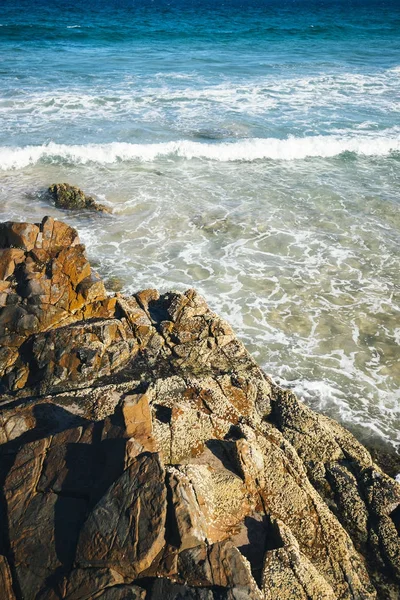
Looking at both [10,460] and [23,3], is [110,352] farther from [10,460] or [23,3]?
[23,3]

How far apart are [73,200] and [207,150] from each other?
25.7ft

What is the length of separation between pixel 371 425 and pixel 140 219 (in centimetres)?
1020

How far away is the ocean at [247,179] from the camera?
11125 mm

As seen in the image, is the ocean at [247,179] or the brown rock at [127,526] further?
the ocean at [247,179]

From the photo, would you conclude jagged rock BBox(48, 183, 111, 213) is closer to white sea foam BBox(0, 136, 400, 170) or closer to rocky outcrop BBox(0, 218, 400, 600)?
white sea foam BBox(0, 136, 400, 170)

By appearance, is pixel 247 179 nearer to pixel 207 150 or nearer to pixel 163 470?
pixel 207 150

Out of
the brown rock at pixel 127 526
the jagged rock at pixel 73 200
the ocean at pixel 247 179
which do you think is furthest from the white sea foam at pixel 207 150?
the brown rock at pixel 127 526

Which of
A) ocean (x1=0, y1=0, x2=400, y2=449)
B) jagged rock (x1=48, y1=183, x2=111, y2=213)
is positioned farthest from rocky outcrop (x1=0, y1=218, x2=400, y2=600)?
jagged rock (x1=48, y1=183, x2=111, y2=213)

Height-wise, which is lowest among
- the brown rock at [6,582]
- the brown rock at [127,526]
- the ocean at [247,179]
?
the ocean at [247,179]

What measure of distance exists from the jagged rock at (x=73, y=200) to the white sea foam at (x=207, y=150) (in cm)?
437

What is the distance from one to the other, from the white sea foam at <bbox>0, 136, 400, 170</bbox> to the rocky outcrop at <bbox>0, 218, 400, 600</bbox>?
1194cm

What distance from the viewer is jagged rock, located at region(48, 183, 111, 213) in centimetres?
1615

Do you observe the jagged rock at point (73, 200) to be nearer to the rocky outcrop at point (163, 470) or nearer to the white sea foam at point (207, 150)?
the white sea foam at point (207, 150)

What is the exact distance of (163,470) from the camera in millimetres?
5090
